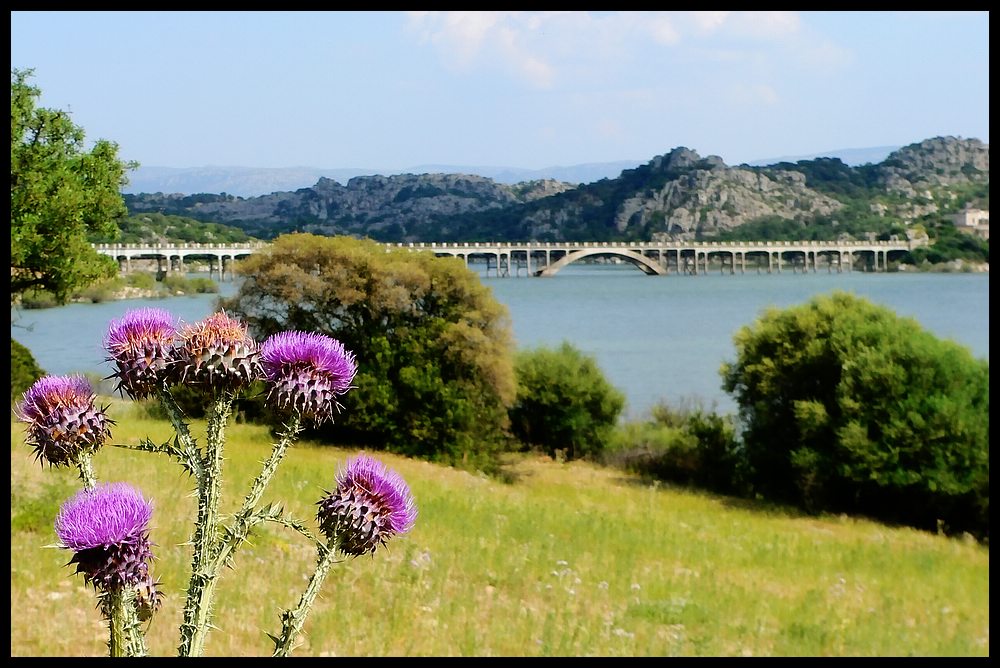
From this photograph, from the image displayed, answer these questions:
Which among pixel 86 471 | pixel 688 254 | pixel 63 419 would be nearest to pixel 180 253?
pixel 63 419

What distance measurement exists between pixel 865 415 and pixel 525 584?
440 inches

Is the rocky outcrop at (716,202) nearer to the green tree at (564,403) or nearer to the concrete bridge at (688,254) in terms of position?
the concrete bridge at (688,254)

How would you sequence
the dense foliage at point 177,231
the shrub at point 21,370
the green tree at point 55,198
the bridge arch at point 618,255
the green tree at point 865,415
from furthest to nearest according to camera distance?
the bridge arch at point 618,255 → the dense foliage at point 177,231 → the green tree at point 865,415 → the shrub at point 21,370 → the green tree at point 55,198

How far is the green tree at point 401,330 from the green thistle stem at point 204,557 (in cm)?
1932

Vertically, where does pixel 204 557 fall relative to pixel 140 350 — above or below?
below

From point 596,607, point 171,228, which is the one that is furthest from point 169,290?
point 596,607

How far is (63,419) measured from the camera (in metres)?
2.07

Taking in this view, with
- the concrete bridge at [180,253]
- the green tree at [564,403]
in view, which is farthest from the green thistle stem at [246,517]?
the concrete bridge at [180,253]

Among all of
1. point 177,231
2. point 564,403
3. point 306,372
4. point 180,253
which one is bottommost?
point 564,403

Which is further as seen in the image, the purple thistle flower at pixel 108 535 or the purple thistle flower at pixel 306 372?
the purple thistle flower at pixel 306 372

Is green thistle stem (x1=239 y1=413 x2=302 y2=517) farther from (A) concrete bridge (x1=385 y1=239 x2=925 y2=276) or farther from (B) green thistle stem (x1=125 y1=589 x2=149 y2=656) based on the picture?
(A) concrete bridge (x1=385 y1=239 x2=925 y2=276)

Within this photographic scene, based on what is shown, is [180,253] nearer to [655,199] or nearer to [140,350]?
[140,350]

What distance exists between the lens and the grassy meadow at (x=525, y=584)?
288 inches

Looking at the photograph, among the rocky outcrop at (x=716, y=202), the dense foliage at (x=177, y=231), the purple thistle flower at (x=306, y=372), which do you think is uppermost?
the rocky outcrop at (x=716, y=202)
